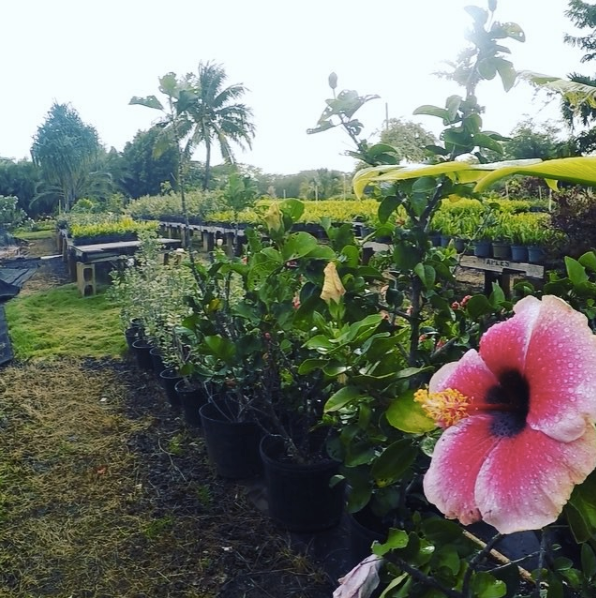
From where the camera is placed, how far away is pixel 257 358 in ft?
6.64

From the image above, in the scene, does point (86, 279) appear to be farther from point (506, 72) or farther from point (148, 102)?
point (506, 72)

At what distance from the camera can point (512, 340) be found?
1.78 ft

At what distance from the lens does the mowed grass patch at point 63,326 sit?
4602mm

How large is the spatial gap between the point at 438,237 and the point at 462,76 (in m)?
4.51

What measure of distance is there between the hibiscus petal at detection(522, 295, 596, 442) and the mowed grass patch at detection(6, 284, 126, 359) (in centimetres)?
429

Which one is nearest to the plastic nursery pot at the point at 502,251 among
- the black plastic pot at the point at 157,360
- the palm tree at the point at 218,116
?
the black plastic pot at the point at 157,360

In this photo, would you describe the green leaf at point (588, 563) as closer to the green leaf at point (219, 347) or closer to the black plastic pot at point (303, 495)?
the green leaf at point (219, 347)

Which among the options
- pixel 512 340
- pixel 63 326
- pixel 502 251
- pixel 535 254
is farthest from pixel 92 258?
pixel 512 340

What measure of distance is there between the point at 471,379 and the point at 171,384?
292 cm

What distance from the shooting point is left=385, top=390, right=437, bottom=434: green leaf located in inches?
24.8

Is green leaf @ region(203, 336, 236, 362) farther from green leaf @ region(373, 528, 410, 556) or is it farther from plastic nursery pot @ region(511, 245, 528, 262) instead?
plastic nursery pot @ region(511, 245, 528, 262)

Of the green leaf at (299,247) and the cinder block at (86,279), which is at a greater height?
the green leaf at (299,247)

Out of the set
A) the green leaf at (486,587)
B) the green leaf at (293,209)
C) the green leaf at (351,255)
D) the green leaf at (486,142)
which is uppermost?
the green leaf at (486,142)

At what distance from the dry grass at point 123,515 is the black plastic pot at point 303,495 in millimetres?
101
